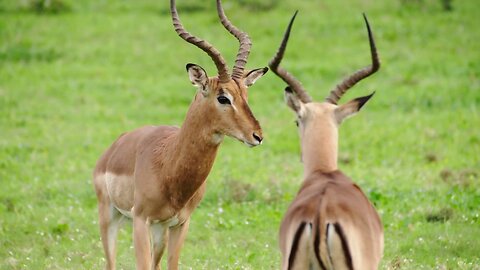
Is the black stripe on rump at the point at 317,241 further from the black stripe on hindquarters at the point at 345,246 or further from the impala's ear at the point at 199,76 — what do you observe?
the impala's ear at the point at 199,76

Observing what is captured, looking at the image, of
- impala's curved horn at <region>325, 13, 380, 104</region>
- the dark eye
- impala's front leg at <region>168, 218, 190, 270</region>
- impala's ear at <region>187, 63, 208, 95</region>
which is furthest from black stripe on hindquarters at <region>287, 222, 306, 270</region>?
impala's front leg at <region>168, 218, 190, 270</region>

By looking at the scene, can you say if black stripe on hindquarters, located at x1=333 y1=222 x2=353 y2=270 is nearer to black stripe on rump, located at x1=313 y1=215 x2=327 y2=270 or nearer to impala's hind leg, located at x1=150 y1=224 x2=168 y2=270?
black stripe on rump, located at x1=313 y1=215 x2=327 y2=270

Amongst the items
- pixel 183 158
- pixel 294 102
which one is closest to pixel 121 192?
pixel 183 158

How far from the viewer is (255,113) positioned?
47.2ft

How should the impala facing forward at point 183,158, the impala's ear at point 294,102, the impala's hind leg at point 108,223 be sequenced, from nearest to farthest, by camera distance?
the impala's ear at point 294,102, the impala facing forward at point 183,158, the impala's hind leg at point 108,223

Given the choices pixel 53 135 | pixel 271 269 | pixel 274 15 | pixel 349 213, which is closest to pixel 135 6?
pixel 274 15

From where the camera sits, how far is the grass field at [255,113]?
897cm

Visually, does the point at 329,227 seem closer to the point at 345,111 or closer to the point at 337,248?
the point at 337,248

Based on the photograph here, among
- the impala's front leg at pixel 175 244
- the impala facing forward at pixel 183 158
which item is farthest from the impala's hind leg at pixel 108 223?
the impala's front leg at pixel 175 244

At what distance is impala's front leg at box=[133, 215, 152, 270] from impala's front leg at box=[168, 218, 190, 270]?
245 mm

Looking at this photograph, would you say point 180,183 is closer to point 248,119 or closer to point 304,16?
point 248,119

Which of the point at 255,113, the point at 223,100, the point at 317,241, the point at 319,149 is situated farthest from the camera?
the point at 255,113

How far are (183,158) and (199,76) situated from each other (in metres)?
0.60

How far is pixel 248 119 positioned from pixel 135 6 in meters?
13.8
